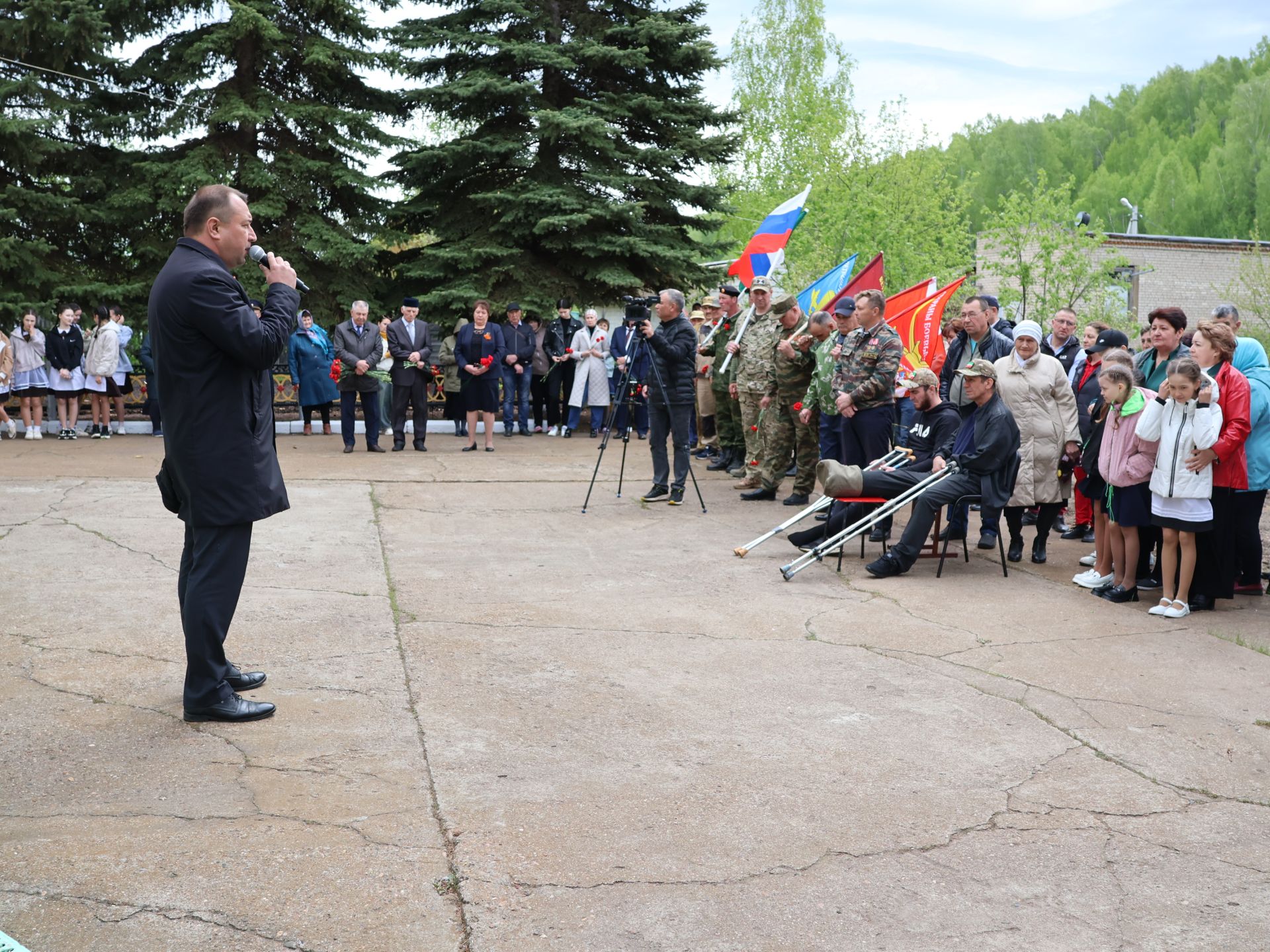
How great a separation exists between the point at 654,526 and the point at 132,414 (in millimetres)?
12532

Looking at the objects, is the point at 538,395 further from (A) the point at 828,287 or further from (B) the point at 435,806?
(B) the point at 435,806

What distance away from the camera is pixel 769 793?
4.32m

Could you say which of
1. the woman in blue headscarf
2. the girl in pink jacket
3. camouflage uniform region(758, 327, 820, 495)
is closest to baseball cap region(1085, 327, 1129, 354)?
the girl in pink jacket

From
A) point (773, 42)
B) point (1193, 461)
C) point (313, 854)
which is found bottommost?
point (313, 854)

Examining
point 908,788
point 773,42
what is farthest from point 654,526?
point 773,42

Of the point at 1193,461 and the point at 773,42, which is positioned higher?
the point at 773,42

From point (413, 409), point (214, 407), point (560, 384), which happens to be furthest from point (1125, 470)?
point (560, 384)

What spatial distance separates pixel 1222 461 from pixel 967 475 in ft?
5.77

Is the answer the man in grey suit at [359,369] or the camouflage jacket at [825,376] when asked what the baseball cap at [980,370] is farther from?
the man in grey suit at [359,369]

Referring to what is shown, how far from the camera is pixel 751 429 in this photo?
12555mm

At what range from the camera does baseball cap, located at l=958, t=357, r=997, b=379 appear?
8.62 meters

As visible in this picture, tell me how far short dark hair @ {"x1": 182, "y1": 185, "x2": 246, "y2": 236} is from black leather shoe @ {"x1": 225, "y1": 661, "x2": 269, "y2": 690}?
1906 millimetres

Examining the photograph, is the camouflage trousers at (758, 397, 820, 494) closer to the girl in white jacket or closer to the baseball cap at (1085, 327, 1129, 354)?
the baseball cap at (1085, 327, 1129, 354)

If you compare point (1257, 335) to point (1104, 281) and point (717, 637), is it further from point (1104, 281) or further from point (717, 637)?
point (717, 637)
